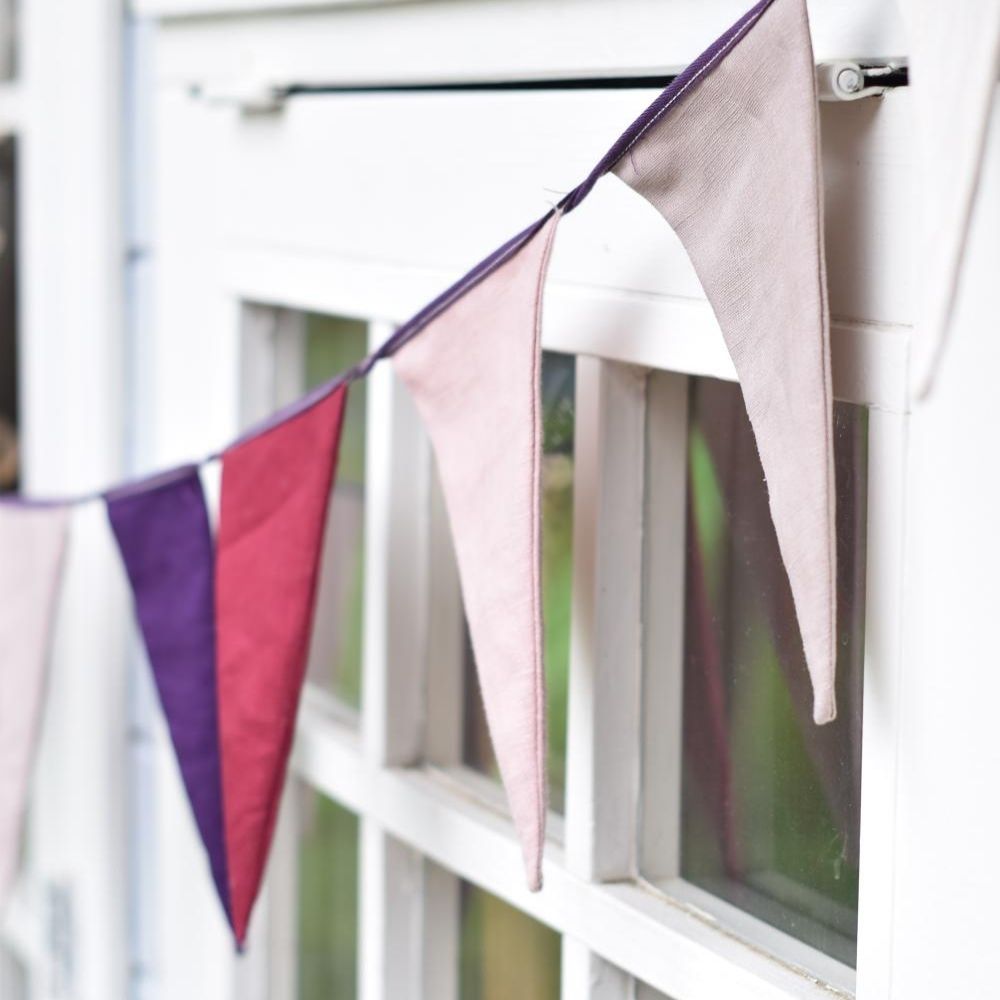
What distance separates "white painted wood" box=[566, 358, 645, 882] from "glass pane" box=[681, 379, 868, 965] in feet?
0.09

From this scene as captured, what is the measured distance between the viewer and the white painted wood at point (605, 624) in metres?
0.75

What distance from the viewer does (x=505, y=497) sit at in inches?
26.1

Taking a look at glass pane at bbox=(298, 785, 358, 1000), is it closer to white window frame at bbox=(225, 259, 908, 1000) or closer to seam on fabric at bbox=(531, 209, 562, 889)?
white window frame at bbox=(225, 259, 908, 1000)

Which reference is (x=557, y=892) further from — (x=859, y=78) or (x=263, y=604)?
(x=859, y=78)

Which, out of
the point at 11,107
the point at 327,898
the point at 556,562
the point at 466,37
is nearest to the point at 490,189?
the point at 466,37

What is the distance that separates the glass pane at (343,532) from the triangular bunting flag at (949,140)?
618 millimetres

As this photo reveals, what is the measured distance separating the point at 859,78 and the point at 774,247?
7 centimetres

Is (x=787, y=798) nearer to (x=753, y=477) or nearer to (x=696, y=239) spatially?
(x=753, y=477)

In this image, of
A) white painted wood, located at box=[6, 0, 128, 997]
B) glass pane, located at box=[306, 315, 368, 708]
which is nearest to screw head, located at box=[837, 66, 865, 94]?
glass pane, located at box=[306, 315, 368, 708]

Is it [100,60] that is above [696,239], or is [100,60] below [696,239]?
above

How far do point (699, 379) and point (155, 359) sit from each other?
629 mm

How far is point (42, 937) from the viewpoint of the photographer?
4.55 feet

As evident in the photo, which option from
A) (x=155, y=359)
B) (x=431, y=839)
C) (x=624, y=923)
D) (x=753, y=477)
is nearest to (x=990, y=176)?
(x=753, y=477)

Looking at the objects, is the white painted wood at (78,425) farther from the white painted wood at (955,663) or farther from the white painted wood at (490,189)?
the white painted wood at (955,663)
